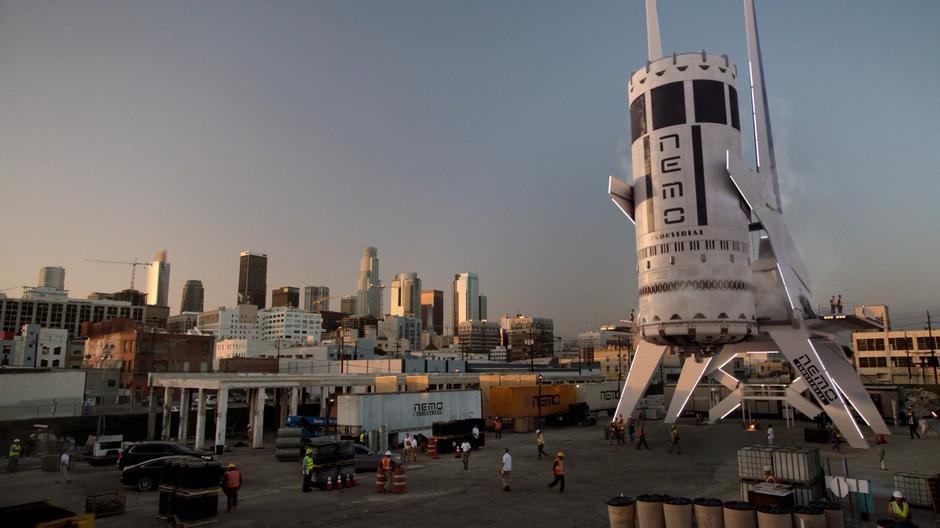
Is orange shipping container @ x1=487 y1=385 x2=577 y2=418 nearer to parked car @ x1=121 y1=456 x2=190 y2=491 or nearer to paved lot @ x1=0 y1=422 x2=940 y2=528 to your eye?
paved lot @ x1=0 y1=422 x2=940 y2=528

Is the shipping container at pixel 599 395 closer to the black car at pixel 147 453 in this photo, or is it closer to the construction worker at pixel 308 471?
the construction worker at pixel 308 471

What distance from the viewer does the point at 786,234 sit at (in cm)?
3884

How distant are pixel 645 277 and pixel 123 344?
7371cm

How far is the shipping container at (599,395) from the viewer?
55906mm

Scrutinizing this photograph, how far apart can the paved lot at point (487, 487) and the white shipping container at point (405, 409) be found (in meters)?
3.92

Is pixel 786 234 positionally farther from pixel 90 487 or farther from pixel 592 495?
pixel 90 487

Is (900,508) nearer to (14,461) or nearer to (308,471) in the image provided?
(308,471)

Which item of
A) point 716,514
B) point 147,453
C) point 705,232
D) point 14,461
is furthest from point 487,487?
point 14,461

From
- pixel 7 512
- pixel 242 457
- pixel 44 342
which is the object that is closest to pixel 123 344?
pixel 44 342

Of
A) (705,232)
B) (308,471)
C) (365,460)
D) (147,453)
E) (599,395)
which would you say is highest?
(705,232)

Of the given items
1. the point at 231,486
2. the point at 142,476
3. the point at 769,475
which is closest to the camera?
the point at 769,475

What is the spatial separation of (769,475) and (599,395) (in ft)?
138

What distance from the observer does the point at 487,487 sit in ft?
74.0

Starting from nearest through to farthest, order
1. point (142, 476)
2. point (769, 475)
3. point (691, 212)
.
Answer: point (769, 475)
point (142, 476)
point (691, 212)
